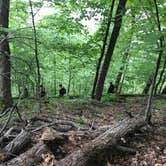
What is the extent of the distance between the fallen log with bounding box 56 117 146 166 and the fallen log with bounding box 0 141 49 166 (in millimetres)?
428

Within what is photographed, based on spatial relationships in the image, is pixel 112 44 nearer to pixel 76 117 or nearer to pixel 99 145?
pixel 76 117

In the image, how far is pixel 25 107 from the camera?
29.4ft

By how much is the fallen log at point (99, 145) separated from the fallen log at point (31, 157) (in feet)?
1.40

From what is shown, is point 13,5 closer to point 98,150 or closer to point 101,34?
point 101,34

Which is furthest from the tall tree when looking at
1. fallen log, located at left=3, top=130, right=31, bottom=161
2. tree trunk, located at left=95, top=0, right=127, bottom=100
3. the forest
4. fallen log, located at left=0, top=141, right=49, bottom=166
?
tree trunk, located at left=95, top=0, right=127, bottom=100

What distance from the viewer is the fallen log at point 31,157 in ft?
12.5

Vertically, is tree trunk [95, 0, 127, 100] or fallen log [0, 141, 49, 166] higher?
tree trunk [95, 0, 127, 100]

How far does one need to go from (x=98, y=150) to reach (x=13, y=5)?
28.5 ft

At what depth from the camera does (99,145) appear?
13.9 ft

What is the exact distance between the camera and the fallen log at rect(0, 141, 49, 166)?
382 cm

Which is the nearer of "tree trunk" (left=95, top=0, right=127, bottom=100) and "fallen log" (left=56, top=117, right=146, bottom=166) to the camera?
"fallen log" (left=56, top=117, right=146, bottom=166)

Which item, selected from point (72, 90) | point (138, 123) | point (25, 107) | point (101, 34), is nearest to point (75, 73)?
point (72, 90)

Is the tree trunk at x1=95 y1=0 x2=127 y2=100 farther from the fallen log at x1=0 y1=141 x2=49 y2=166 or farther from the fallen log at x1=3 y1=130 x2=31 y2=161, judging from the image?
the fallen log at x1=0 y1=141 x2=49 y2=166

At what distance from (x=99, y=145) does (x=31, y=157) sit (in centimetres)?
119
